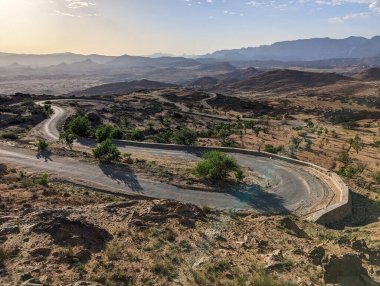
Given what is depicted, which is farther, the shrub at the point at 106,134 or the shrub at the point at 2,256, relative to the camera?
the shrub at the point at 106,134

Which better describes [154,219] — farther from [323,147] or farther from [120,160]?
[323,147]

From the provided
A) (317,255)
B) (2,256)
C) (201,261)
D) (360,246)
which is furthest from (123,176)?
(360,246)

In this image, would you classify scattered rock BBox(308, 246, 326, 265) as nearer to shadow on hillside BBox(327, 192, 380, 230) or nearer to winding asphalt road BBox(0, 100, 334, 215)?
shadow on hillside BBox(327, 192, 380, 230)

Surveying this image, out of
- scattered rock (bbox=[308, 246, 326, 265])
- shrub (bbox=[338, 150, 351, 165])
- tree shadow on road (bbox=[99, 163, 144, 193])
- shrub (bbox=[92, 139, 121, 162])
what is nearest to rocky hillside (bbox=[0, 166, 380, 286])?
scattered rock (bbox=[308, 246, 326, 265])

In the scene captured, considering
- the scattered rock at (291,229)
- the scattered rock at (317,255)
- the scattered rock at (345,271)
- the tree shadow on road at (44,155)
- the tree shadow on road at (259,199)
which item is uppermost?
the scattered rock at (345,271)

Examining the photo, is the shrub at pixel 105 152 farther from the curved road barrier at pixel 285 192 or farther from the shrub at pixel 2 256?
the shrub at pixel 2 256

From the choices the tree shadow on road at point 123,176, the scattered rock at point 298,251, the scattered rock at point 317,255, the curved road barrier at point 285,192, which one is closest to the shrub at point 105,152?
the tree shadow on road at point 123,176

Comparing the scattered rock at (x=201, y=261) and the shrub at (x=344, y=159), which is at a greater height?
the scattered rock at (x=201, y=261)
